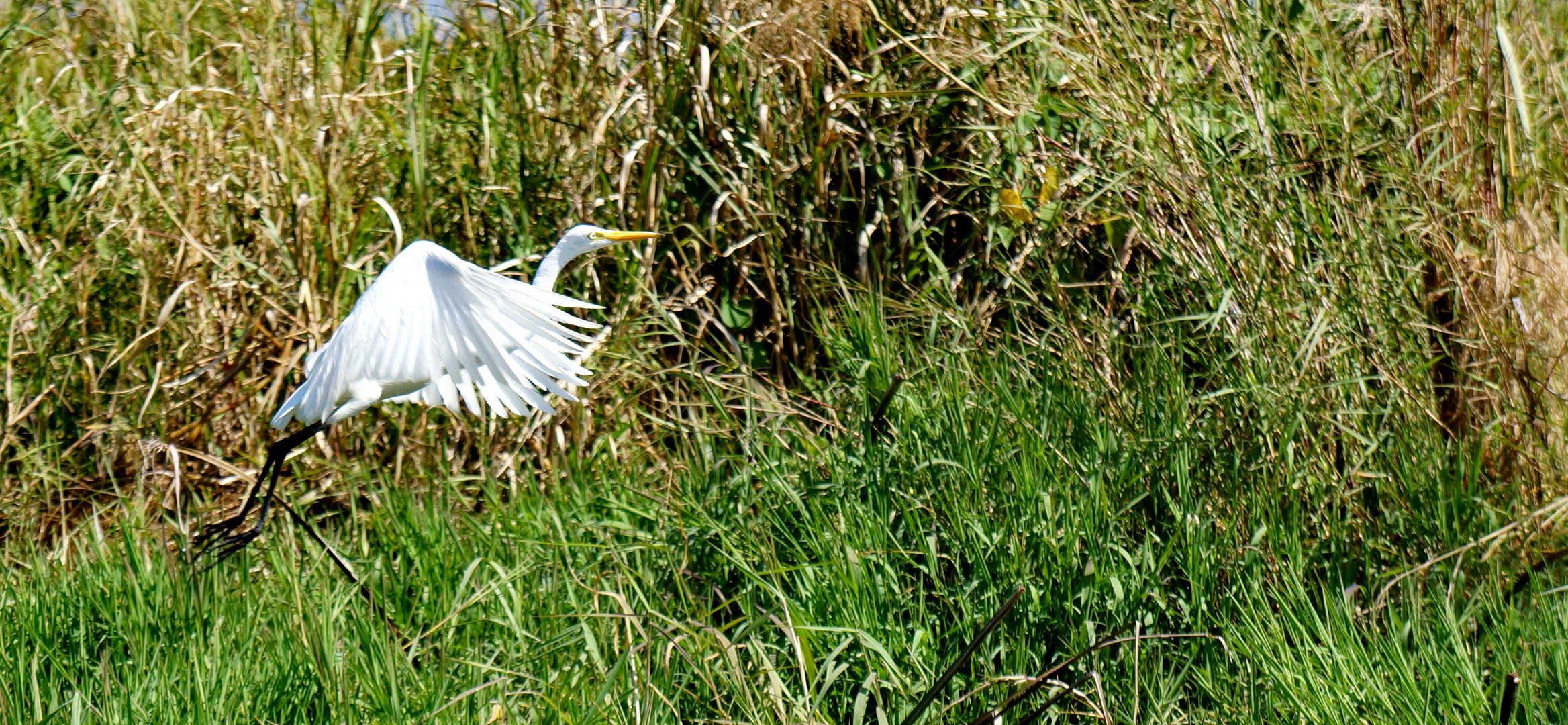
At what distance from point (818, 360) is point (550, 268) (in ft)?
3.34

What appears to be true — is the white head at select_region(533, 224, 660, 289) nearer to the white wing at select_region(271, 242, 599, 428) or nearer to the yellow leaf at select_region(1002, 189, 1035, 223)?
Answer: the white wing at select_region(271, 242, 599, 428)

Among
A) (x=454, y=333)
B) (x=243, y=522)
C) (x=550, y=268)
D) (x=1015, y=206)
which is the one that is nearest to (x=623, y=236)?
(x=550, y=268)

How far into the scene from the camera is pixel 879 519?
7.94ft

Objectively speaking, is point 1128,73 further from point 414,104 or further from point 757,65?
point 414,104

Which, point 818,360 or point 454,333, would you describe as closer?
point 454,333

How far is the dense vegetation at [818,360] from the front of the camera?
2.17 meters

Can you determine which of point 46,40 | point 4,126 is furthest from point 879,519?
point 46,40

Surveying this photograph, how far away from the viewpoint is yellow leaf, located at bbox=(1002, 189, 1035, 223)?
2.74 m

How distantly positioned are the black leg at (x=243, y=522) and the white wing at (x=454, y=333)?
48 cm

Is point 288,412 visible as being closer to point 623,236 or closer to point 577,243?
point 577,243

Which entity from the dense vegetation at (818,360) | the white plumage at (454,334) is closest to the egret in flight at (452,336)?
the white plumage at (454,334)

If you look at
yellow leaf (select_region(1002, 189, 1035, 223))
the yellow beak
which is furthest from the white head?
yellow leaf (select_region(1002, 189, 1035, 223))

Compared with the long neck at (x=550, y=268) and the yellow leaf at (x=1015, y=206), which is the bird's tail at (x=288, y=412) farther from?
the yellow leaf at (x=1015, y=206)

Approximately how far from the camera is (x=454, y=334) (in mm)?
2312
